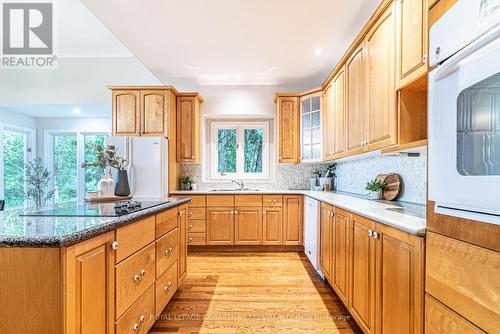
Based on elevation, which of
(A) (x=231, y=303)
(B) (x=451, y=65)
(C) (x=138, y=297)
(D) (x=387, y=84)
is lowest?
(A) (x=231, y=303)

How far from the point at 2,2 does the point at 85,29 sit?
788 millimetres

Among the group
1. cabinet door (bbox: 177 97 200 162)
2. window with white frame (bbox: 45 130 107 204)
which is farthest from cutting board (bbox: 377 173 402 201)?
window with white frame (bbox: 45 130 107 204)

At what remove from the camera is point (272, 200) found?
362 centimetres

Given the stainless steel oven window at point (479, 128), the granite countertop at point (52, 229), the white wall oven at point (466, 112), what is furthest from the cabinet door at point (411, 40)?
the granite countertop at point (52, 229)

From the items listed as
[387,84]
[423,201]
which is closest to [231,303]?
[423,201]

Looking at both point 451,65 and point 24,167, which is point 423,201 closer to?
point 451,65

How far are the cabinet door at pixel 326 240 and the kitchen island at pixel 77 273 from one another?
157cm

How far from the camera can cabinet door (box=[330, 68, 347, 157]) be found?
2.67 m

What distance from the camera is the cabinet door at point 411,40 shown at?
1.35 meters

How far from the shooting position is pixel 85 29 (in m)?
3.25

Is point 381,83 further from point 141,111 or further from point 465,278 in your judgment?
point 141,111

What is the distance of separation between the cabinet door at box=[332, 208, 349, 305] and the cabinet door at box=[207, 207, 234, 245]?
174 cm

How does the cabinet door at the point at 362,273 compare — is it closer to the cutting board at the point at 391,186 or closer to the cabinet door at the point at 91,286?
the cutting board at the point at 391,186

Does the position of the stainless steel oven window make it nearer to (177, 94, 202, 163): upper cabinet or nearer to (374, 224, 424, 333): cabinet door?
(374, 224, 424, 333): cabinet door
